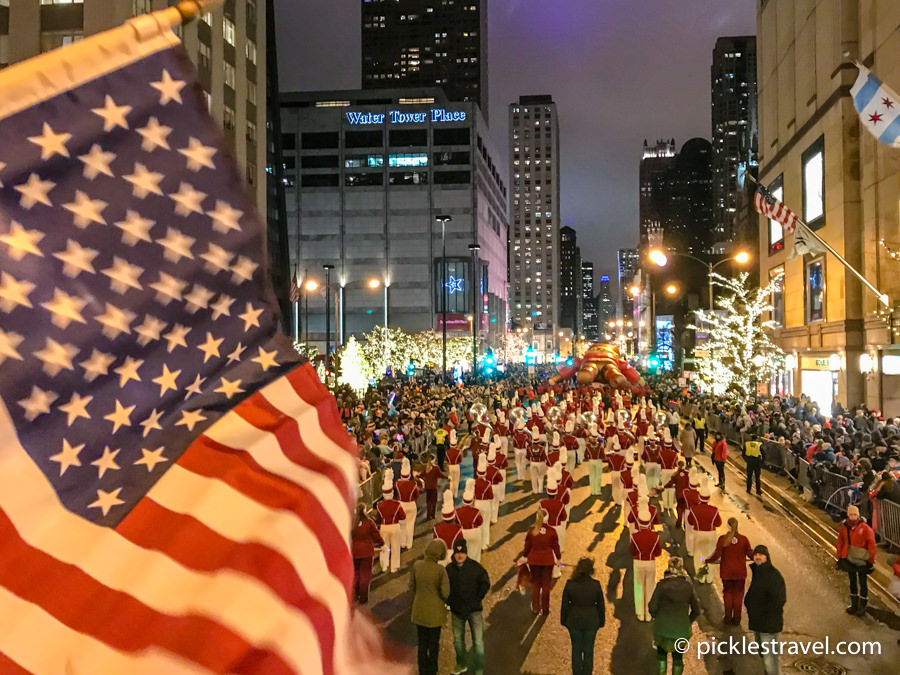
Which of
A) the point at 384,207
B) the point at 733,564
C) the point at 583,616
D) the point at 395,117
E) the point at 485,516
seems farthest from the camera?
the point at 395,117

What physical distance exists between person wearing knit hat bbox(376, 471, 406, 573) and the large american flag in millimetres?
8430

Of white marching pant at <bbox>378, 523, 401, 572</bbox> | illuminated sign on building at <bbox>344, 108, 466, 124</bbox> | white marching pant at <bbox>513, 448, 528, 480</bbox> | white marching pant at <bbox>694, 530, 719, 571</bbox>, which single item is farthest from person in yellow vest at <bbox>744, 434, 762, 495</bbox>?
illuminated sign on building at <bbox>344, 108, 466, 124</bbox>

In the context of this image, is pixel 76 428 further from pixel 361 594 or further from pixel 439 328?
pixel 439 328

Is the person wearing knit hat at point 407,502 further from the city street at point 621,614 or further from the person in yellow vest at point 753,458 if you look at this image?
the person in yellow vest at point 753,458

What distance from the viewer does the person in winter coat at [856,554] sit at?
1003cm

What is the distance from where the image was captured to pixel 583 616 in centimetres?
768

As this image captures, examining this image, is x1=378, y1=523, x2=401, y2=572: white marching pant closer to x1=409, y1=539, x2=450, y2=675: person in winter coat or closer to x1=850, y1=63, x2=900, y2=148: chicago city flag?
x1=409, y1=539, x2=450, y2=675: person in winter coat

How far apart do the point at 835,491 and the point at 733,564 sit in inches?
308

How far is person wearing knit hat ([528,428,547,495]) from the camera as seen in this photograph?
1831 centimetres

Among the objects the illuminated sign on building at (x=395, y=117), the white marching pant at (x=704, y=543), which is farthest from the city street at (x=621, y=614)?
the illuminated sign on building at (x=395, y=117)

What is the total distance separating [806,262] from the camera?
36.3 meters

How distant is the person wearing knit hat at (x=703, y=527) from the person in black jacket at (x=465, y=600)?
14.7 ft

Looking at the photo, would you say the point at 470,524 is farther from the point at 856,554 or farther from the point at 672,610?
the point at 856,554

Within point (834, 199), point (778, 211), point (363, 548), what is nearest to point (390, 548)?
point (363, 548)
